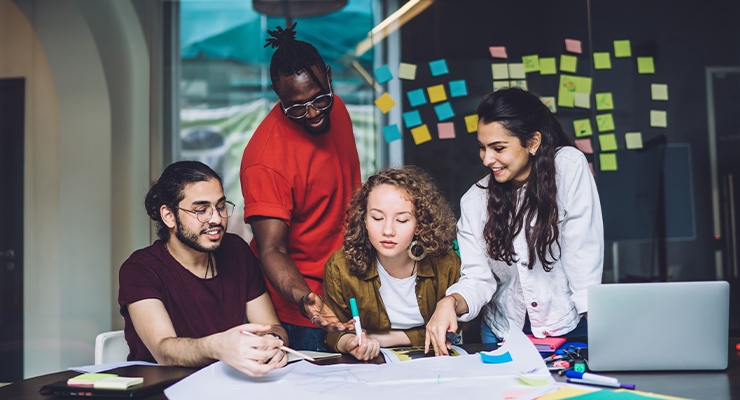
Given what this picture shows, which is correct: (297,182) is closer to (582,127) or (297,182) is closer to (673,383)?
(673,383)

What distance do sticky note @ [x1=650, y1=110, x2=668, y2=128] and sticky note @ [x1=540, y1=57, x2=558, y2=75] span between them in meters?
0.65

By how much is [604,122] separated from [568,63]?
16.4 inches

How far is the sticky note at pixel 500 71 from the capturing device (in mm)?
3203

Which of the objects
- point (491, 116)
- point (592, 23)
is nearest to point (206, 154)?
point (491, 116)

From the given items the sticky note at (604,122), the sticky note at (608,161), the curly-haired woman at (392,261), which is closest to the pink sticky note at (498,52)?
the sticky note at (604,122)

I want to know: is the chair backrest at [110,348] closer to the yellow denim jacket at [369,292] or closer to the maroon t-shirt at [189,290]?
the maroon t-shirt at [189,290]

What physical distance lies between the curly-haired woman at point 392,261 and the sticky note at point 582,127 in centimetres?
181

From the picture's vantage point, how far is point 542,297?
1630mm

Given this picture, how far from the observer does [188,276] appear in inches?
64.8

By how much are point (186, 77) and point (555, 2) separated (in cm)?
232

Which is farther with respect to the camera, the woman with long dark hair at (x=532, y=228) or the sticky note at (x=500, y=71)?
the sticky note at (x=500, y=71)

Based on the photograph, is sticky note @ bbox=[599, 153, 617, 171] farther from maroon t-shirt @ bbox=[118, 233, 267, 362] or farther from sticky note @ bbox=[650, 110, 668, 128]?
maroon t-shirt @ bbox=[118, 233, 267, 362]

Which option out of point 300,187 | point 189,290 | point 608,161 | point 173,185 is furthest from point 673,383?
point 608,161

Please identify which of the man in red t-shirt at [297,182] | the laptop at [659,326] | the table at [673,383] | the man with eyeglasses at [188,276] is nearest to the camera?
the table at [673,383]
